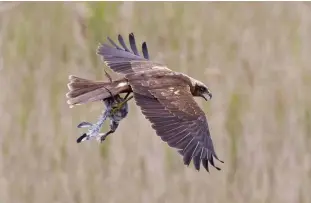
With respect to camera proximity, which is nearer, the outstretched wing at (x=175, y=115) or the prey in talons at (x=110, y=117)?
the prey in talons at (x=110, y=117)

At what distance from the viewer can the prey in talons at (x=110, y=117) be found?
10.1ft

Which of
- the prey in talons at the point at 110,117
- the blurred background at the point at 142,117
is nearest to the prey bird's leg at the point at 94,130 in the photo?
the prey in talons at the point at 110,117

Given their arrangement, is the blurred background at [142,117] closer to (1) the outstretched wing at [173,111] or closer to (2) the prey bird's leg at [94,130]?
(1) the outstretched wing at [173,111]

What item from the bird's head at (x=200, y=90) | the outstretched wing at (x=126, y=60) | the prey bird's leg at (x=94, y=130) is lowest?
the prey bird's leg at (x=94, y=130)

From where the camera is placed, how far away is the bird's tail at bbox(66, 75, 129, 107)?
348cm

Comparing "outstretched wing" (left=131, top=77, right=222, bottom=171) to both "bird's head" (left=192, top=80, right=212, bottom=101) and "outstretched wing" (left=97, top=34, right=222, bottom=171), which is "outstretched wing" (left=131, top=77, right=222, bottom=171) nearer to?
"outstretched wing" (left=97, top=34, right=222, bottom=171)

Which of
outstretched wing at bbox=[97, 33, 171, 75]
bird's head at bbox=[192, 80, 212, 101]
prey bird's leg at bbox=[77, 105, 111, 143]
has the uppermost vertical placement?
outstretched wing at bbox=[97, 33, 171, 75]

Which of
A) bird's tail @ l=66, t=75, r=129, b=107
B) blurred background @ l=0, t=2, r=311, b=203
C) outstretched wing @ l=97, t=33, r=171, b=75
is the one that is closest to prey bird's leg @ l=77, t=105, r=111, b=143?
bird's tail @ l=66, t=75, r=129, b=107

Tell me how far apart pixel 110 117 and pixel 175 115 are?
343 mm

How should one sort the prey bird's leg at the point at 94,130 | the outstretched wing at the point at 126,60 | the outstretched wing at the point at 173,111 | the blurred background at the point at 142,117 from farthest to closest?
the blurred background at the point at 142,117, the outstretched wing at the point at 126,60, the outstretched wing at the point at 173,111, the prey bird's leg at the point at 94,130

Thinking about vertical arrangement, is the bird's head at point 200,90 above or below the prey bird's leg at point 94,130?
above

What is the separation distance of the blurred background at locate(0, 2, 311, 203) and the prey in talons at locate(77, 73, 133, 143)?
4.48 feet

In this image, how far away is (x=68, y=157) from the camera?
4.83m

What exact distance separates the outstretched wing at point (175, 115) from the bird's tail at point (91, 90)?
Result: 0.06 meters
